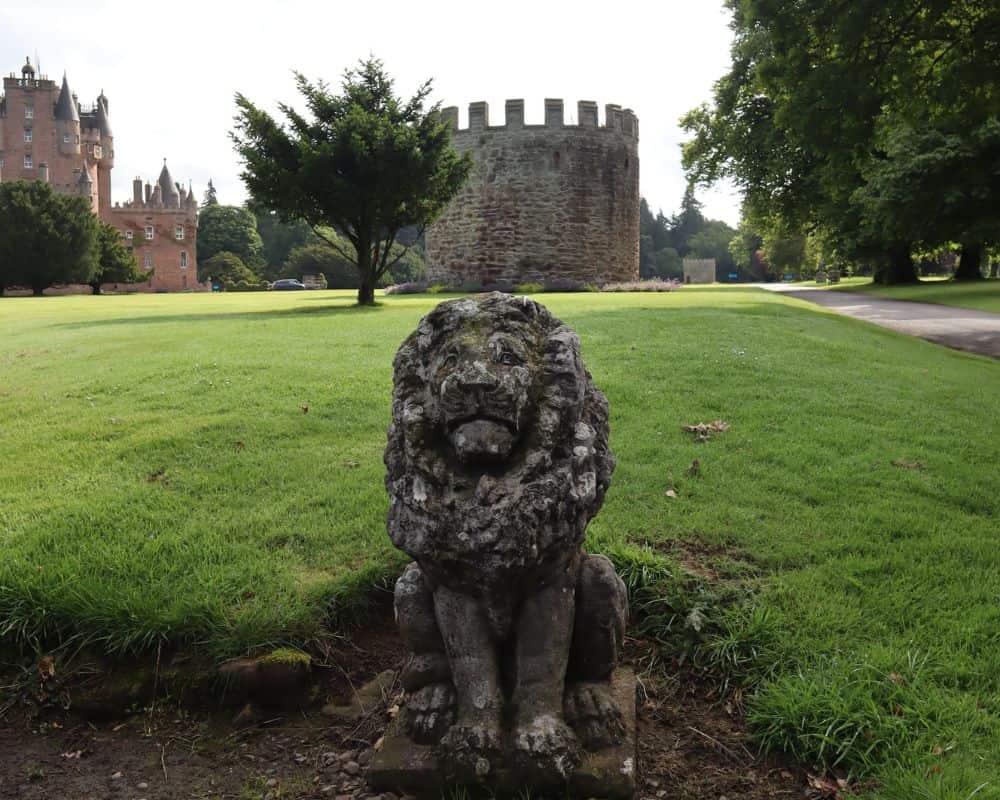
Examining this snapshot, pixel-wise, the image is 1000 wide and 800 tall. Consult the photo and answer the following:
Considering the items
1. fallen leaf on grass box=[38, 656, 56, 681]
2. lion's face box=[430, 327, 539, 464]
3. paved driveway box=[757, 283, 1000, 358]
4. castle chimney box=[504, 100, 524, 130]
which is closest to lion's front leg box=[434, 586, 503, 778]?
lion's face box=[430, 327, 539, 464]

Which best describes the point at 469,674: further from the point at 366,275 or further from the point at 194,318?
the point at 366,275

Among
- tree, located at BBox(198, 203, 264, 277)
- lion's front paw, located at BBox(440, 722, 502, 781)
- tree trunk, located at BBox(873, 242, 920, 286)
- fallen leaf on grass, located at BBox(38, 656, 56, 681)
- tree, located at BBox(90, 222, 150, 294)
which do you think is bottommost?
fallen leaf on grass, located at BBox(38, 656, 56, 681)

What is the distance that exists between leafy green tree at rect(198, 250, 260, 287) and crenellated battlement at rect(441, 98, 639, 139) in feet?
104

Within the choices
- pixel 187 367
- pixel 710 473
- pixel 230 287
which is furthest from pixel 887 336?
pixel 230 287

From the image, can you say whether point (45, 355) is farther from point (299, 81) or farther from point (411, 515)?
point (299, 81)

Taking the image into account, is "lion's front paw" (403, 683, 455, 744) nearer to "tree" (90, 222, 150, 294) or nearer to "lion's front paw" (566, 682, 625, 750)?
"lion's front paw" (566, 682, 625, 750)

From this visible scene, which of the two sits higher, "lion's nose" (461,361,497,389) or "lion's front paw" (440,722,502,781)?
"lion's nose" (461,361,497,389)

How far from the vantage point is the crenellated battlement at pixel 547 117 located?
36094 mm

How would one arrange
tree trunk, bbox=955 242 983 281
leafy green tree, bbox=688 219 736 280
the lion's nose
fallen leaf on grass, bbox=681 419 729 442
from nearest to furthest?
the lion's nose
fallen leaf on grass, bbox=681 419 729 442
tree trunk, bbox=955 242 983 281
leafy green tree, bbox=688 219 736 280

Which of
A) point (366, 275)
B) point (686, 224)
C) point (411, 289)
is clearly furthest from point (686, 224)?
point (366, 275)

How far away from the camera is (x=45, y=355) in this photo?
11625mm

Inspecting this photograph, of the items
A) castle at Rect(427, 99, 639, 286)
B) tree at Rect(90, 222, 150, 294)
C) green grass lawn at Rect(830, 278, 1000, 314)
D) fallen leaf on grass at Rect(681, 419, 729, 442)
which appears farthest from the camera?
tree at Rect(90, 222, 150, 294)

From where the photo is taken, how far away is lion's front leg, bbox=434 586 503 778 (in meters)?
2.89

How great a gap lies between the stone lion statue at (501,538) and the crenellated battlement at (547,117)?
115ft
